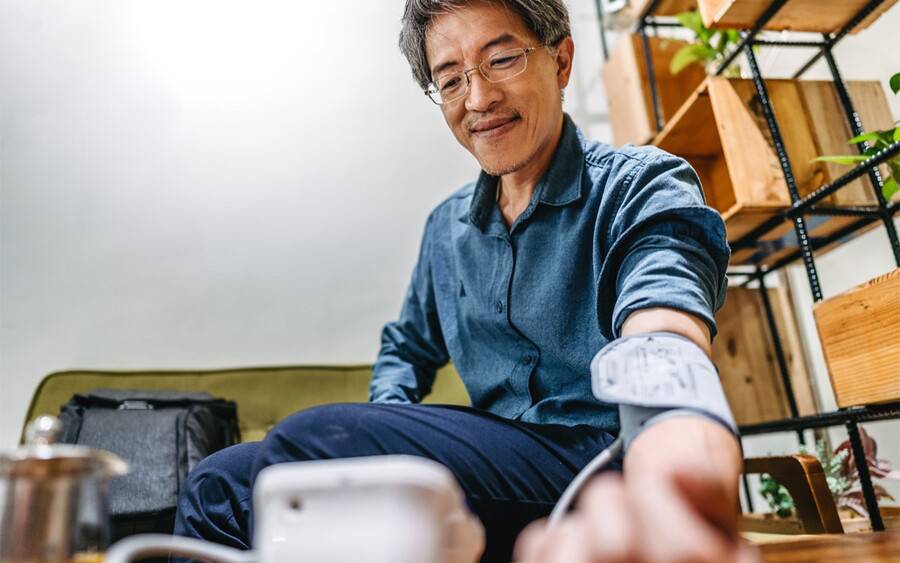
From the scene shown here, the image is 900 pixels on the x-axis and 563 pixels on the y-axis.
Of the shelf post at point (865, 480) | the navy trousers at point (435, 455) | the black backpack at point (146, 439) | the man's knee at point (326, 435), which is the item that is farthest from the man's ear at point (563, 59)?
the black backpack at point (146, 439)

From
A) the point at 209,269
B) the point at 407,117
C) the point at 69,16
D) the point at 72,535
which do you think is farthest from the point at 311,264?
the point at 72,535

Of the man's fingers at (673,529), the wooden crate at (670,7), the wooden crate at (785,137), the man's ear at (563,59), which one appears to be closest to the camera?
the man's fingers at (673,529)

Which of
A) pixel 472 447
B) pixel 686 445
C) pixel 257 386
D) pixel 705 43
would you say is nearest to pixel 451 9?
pixel 472 447

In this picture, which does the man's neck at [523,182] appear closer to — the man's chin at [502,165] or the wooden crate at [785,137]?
the man's chin at [502,165]

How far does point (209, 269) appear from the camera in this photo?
193 cm

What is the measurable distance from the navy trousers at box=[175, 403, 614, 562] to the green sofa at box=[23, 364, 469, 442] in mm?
916

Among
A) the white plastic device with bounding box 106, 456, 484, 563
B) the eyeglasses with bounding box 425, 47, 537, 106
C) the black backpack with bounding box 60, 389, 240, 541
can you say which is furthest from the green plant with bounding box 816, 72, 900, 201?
the black backpack with bounding box 60, 389, 240, 541

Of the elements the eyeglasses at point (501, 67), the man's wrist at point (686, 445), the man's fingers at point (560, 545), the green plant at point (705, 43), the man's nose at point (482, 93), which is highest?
the green plant at point (705, 43)

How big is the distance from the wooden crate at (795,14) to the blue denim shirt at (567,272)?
0.62 metres

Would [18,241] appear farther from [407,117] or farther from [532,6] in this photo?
[532,6]

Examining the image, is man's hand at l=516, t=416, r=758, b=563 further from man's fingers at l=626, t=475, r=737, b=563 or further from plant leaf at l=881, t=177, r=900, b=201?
plant leaf at l=881, t=177, r=900, b=201

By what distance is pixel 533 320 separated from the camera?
0.88m

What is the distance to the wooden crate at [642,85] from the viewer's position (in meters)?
1.94

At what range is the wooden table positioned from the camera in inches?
15.5
